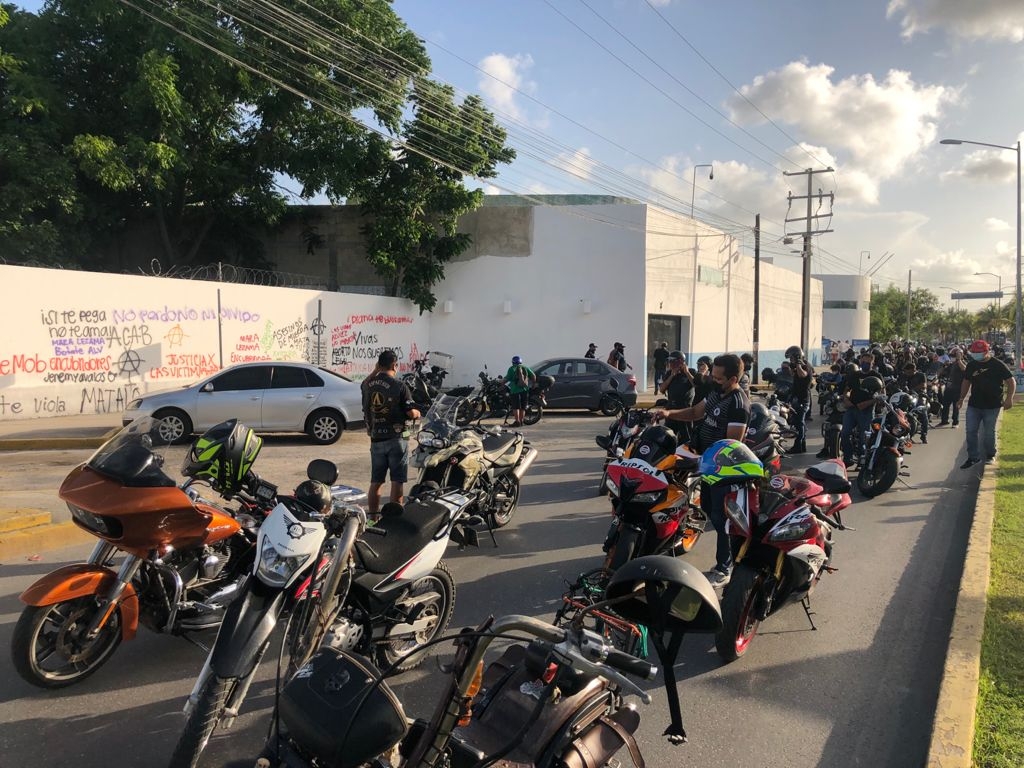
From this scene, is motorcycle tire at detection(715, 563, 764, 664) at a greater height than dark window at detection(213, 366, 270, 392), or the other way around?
dark window at detection(213, 366, 270, 392)

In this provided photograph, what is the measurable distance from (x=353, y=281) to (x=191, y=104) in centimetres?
720

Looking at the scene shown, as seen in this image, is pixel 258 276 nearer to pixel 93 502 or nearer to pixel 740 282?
pixel 93 502

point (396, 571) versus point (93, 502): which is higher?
point (93, 502)

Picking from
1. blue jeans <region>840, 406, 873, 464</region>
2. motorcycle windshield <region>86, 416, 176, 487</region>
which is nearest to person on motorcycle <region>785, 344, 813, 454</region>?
blue jeans <region>840, 406, 873, 464</region>

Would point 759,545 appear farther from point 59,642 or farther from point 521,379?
point 521,379

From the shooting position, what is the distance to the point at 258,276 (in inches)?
774

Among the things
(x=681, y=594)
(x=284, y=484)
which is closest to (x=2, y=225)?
(x=284, y=484)

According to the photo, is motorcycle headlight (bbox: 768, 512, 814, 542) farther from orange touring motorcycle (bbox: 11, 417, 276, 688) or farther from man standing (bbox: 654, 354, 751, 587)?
orange touring motorcycle (bbox: 11, 417, 276, 688)

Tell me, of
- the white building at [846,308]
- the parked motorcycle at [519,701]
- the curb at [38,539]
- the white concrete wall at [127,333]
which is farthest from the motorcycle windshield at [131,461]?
the white building at [846,308]

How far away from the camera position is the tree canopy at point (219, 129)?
18688mm

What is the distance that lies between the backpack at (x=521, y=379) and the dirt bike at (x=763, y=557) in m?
11.0

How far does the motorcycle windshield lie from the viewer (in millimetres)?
3762

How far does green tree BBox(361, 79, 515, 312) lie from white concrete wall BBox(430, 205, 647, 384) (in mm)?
1621

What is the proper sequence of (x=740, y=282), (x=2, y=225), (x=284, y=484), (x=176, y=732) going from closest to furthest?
(x=176, y=732) → (x=284, y=484) → (x=2, y=225) → (x=740, y=282)
